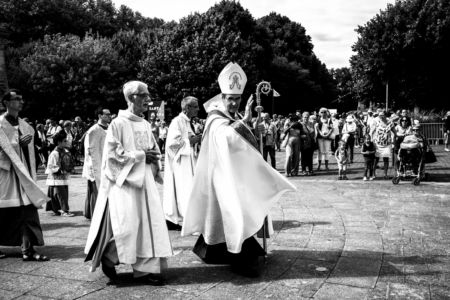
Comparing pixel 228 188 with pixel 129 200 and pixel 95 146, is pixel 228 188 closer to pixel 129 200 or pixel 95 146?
pixel 129 200

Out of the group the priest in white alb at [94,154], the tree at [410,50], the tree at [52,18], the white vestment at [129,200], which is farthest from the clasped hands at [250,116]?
the tree at [52,18]

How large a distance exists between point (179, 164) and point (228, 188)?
245 cm

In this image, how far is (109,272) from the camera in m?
4.62

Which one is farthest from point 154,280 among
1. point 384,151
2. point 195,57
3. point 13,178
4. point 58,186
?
point 195,57

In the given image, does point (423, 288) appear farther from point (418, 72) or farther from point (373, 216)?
point (418, 72)

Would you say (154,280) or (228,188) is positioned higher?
(228,188)

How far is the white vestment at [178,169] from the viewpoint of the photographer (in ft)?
22.9

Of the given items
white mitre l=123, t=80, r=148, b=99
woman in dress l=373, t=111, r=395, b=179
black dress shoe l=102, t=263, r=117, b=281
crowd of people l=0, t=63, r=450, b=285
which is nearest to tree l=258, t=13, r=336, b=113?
woman in dress l=373, t=111, r=395, b=179

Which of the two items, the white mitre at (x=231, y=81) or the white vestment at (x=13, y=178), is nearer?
the white mitre at (x=231, y=81)

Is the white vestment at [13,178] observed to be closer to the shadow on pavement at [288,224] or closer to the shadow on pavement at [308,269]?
the shadow on pavement at [308,269]

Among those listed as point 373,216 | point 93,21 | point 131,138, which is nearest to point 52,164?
point 131,138

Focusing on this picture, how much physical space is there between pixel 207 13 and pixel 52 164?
31.7 metres

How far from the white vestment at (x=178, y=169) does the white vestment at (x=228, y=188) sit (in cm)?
188

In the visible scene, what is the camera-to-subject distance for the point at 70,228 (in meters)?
7.31
